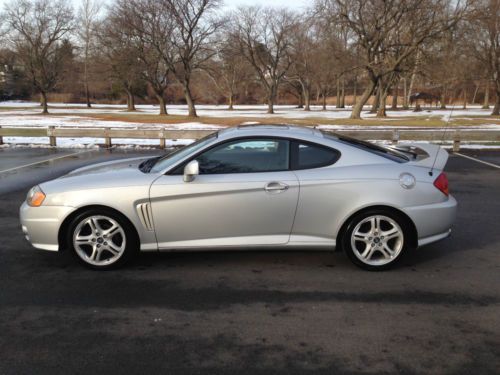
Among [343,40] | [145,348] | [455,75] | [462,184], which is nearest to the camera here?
[145,348]

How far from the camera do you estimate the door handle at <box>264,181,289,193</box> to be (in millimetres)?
4500

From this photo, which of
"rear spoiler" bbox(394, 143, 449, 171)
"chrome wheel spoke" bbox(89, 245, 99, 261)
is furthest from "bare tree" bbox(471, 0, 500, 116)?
"chrome wheel spoke" bbox(89, 245, 99, 261)

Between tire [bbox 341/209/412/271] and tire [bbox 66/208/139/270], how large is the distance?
6.95ft

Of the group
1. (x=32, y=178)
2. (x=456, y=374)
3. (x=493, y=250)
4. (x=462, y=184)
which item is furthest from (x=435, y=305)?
(x=32, y=178)

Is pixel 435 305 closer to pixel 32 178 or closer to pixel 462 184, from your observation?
pixel 462 184

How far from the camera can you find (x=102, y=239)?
15.0 ft

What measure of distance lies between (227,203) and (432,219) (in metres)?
2.01

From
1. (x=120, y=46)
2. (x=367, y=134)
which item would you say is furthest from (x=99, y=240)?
(x=120, y=46)

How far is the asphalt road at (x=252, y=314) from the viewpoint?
310cm

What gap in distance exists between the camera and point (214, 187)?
4.52m

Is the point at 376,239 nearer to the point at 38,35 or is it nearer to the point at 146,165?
the point at 146,165

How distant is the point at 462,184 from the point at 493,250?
4559mm

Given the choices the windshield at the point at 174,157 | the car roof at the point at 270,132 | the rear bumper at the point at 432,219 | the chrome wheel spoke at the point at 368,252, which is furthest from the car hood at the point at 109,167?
the rear bumper at the point at 432,219

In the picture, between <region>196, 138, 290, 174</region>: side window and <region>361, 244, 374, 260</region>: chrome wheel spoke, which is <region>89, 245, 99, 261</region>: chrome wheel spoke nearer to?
<region>196, 138, 290, 174</region>: side window
